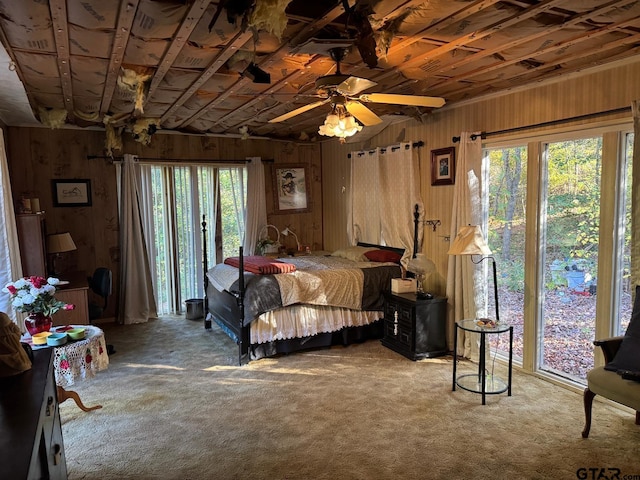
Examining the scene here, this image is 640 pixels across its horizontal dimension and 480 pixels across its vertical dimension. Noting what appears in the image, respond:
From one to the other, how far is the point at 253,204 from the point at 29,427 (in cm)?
529

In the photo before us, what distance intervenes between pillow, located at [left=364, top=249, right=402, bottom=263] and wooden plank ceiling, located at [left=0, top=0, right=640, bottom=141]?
70.4 inches

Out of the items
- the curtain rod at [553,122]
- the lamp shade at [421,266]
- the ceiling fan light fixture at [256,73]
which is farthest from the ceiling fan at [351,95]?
the lamp shade at [421,266]

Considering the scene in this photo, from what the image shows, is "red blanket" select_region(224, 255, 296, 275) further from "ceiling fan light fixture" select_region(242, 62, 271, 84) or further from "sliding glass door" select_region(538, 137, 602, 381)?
"sliding glass door" select_region(538, 137, 602, 381)

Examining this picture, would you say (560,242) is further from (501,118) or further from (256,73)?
(256,73)

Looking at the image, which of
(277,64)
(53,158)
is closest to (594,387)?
(277,64)

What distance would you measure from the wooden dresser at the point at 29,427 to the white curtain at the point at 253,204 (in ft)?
14.4

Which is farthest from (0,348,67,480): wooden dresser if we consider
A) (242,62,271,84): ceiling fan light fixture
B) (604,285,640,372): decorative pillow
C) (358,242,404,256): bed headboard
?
(358,242,404,256): bed headboard

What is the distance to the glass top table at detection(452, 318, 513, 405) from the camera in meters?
3.56

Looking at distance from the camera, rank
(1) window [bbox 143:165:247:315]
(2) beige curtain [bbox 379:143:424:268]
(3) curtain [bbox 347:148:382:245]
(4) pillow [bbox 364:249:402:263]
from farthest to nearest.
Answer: (1) window [bbox 143:165:247:315], (3) curtain [bbox 347:148:382:245], (4) pillow [bbox 364:249:402:263], (2) beige curtain [bbox 379:143:424:268]

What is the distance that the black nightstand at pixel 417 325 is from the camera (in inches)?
174

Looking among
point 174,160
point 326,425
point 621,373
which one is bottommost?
point 326,425

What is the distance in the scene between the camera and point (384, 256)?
5.28 m

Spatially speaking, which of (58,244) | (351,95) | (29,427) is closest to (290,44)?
(351,95)

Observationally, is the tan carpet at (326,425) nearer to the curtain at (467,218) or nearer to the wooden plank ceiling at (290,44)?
the curtain at (467,218)
